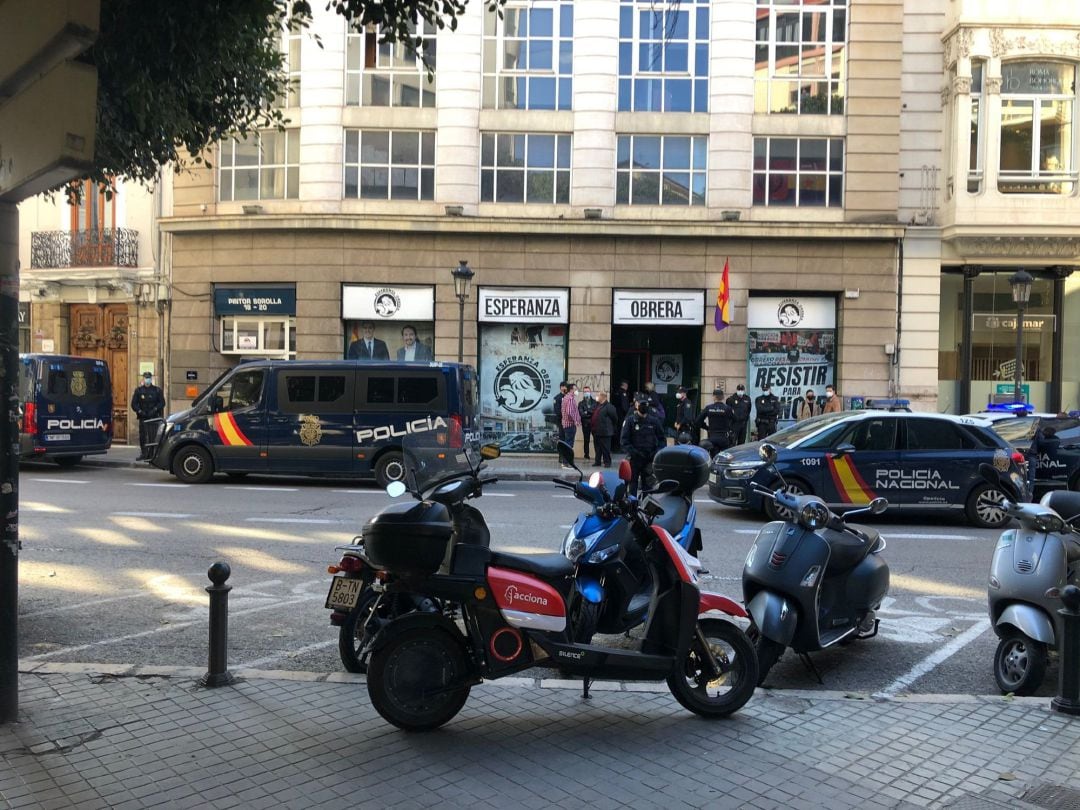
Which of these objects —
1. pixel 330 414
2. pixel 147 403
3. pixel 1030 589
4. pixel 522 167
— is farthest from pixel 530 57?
pixel 1030 589

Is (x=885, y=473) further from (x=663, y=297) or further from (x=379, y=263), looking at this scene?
(x=379, y=263)

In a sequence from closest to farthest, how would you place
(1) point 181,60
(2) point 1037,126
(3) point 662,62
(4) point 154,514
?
(1) point 181,60 < (4) point 154,514 < (2) point 1037,126 < (3) point 662,62

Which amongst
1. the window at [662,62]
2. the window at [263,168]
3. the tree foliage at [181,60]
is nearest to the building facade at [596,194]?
the window at [662,62]

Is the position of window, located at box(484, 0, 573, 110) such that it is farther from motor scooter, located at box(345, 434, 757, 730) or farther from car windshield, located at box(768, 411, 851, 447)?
motor scooter, located at box(345, 434, 757, 730)

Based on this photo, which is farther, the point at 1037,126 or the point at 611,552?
the point at 1037,126

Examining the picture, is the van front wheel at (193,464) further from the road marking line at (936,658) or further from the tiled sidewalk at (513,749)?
the road marking line at (936,658)

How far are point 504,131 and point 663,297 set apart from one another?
575 centimetres

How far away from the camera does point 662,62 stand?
2283cm

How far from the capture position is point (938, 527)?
12.5 meters

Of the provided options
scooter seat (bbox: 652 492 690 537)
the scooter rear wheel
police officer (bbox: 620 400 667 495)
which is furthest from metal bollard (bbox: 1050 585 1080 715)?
police officer (bbox: 620 400 667 495)

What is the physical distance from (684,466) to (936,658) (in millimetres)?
2485

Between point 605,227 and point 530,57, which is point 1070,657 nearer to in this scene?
point 605,227

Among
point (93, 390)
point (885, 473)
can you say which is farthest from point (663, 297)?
point (93, 390)

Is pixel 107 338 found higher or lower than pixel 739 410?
higher
